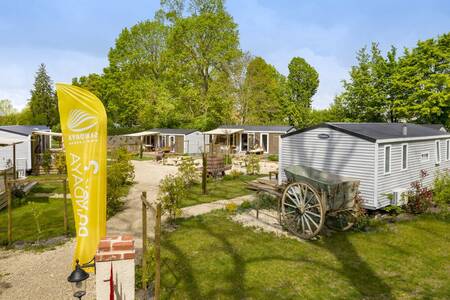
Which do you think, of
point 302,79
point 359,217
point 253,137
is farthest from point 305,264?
point 302,79

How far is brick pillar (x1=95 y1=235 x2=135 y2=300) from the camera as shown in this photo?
4.94 metres

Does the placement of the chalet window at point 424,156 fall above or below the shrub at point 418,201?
above

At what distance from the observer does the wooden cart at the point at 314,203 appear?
1041 centimetres

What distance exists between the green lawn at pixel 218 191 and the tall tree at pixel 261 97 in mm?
32120

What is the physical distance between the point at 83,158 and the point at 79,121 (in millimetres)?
789

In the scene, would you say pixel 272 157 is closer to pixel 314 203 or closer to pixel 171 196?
pixel 171 196

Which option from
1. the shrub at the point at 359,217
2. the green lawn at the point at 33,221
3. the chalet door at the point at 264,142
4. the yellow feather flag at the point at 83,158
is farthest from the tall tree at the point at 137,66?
the yellow feather flag at the point at 83,158

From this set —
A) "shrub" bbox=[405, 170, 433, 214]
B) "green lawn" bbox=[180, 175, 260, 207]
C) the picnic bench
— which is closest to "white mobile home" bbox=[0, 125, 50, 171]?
the picnic bench

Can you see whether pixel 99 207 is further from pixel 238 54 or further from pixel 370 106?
pixel 238 54

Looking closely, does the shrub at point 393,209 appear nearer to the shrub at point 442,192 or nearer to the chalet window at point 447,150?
the shrub at point 442,192

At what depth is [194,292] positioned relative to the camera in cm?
701

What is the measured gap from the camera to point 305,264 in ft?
28.1

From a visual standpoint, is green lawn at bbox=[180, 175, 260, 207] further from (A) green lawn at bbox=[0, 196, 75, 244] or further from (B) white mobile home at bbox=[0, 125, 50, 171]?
(B) white mobile home at bbox=[0, 125, 50, 171]

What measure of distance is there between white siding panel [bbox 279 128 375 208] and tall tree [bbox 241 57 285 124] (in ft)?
122
